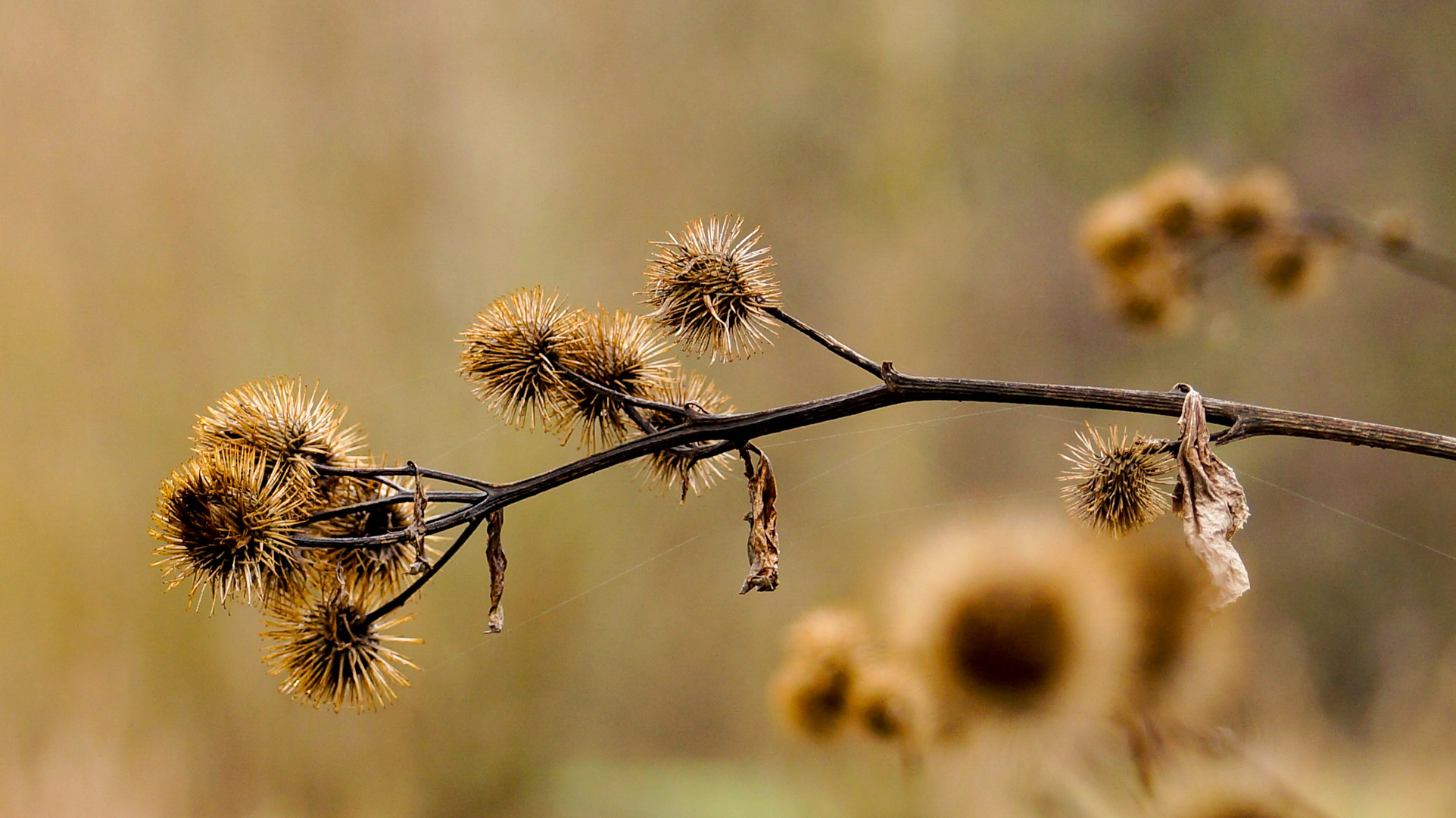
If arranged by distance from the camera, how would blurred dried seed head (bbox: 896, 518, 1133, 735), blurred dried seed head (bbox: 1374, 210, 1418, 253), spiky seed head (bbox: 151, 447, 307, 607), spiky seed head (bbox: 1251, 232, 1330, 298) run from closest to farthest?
spiky seed head (bbox: 151, 447, 307, 607) < blurred dried seed head (bbox: 896, 518, 1133, 735) < blurred dried seed head (bbox: 1374, 210, 1418, 253) < spiky seed head (bbox: 1251, 232, 1330, 298)

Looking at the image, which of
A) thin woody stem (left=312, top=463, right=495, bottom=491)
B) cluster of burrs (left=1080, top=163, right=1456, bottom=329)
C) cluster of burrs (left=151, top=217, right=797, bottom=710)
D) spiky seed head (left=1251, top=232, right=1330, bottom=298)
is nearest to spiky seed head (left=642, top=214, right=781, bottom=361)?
cluster of burrs (left=151, top=217, right=797, bottom=710)

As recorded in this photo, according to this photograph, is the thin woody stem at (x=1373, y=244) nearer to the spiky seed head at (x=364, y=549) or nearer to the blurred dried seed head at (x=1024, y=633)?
the blurred dried seed head at (x=1024, y=633)

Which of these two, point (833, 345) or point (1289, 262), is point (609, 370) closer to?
point (833, 345)

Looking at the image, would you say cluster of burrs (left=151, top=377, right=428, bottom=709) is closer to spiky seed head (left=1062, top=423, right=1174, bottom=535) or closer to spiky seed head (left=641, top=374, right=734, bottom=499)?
spiky seed head (left=641, top=374, right=734, bottom=499)

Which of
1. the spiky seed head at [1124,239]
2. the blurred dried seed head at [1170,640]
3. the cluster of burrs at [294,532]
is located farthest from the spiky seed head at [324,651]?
the spiky seed head at [1124,239]

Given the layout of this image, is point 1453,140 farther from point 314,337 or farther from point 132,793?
point 132,793

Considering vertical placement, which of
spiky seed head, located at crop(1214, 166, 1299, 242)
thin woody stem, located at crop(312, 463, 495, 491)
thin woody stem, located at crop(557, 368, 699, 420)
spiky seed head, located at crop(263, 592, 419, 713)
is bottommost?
spiky seed head, located at crop(263, 592, 419, 713)
